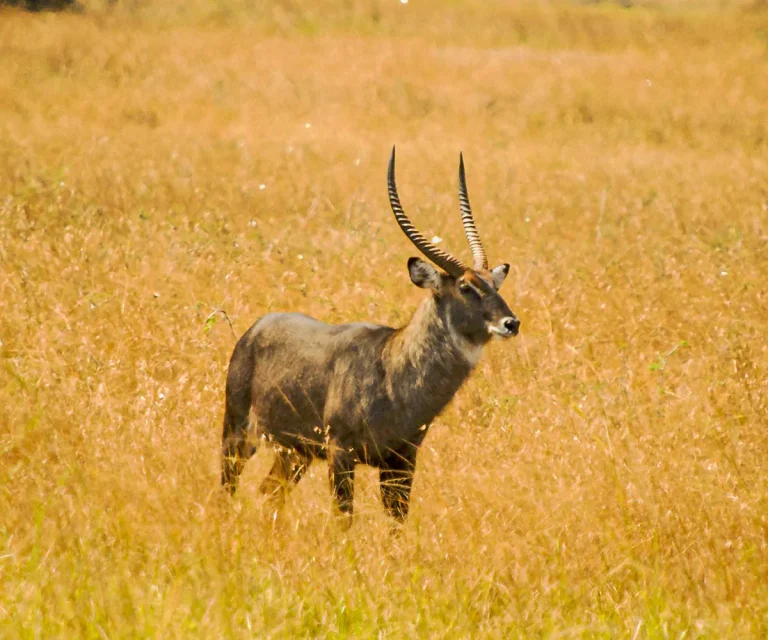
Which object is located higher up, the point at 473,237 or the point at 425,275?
the point at 473,237

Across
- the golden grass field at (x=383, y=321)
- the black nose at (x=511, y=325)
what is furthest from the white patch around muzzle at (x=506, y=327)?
the golden grass field at (x=383, y=321)

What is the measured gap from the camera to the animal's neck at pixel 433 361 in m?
5.34

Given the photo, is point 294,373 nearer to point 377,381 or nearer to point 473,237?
point 377,381

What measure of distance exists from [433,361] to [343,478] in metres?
0.70

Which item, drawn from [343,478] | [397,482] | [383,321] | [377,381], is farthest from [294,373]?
[383,321]

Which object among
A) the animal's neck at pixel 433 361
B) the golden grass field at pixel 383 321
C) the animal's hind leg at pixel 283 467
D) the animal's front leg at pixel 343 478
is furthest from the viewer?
the animal's hind leg at pixel 283 467

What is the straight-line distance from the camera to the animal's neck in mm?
5336

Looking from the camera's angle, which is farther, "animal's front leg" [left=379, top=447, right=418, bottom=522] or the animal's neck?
the animal's neck

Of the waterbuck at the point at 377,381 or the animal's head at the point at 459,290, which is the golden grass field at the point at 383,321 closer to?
the waterbuck at the point at 377,381

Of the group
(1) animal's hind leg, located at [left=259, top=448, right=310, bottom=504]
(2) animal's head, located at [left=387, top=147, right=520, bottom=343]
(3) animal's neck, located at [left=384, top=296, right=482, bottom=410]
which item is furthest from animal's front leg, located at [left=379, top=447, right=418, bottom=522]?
(2) animal's head, located at [left=387, top=147, right=520, bottom=343]

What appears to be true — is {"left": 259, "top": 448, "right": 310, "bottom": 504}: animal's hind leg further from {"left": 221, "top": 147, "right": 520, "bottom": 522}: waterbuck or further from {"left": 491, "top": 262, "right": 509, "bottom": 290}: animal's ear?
{"left": 491, "top": 262, "right": 509, "bottom": 290}: animal's ear

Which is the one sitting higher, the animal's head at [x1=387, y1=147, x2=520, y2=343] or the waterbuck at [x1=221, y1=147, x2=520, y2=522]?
the animal's head at [x1=387, y1=147, x2=520, y2=343]

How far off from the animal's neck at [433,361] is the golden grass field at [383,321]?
0.43 m

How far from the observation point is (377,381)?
17.6ft
